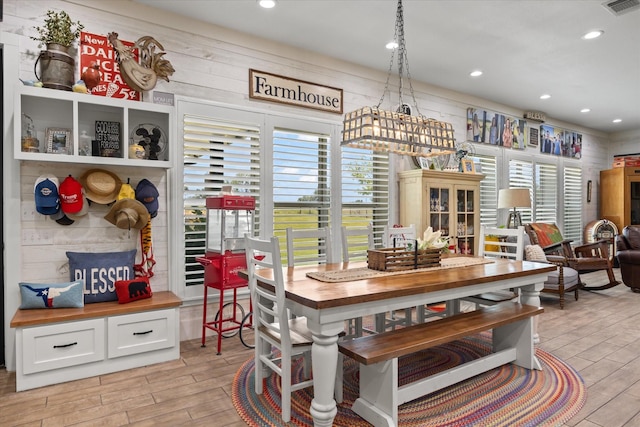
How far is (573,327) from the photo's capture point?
3.96 meters

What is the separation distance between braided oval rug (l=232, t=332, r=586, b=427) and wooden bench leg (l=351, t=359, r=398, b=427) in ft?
0.26

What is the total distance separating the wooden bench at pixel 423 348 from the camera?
7.00ft

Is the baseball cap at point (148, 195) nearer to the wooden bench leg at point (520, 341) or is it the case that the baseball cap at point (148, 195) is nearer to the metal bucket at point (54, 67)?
the metal bucket at point (54, 67)

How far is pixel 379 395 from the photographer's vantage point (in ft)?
7.21

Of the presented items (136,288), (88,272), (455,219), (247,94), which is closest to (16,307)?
(88,272)

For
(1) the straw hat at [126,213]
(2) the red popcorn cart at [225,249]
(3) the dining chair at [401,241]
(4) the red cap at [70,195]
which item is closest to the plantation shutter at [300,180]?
(2) the red popcorn cart at [225,249]

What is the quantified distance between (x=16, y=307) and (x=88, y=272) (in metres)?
0.52

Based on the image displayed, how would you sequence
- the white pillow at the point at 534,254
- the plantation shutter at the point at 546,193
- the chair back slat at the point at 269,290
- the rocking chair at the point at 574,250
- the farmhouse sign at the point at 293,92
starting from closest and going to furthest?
1. the chair back slat at the point at 269,290
2. the farmhouse sign at the point at 293,92
3. the white pillow at the point at 534,254
4. the rocking chair at the point at 574,250
5. the plantation shutter at the point at 546,193

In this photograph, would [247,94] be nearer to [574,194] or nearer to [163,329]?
[163,329]

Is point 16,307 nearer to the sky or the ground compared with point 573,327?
nearer to the sky

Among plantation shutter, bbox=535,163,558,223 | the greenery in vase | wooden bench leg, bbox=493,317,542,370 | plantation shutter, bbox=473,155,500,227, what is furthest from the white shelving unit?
plantation shutter, bbox=535,163,558,223

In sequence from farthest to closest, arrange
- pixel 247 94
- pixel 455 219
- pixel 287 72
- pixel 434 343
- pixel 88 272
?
pixel 455 219 → pixel 287 72 → pixel 247 94 → pixel 88 272 → pixel 434 343

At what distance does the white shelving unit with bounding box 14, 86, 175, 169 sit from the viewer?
2.81 meters

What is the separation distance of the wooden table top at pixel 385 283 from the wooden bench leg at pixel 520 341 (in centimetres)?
40
